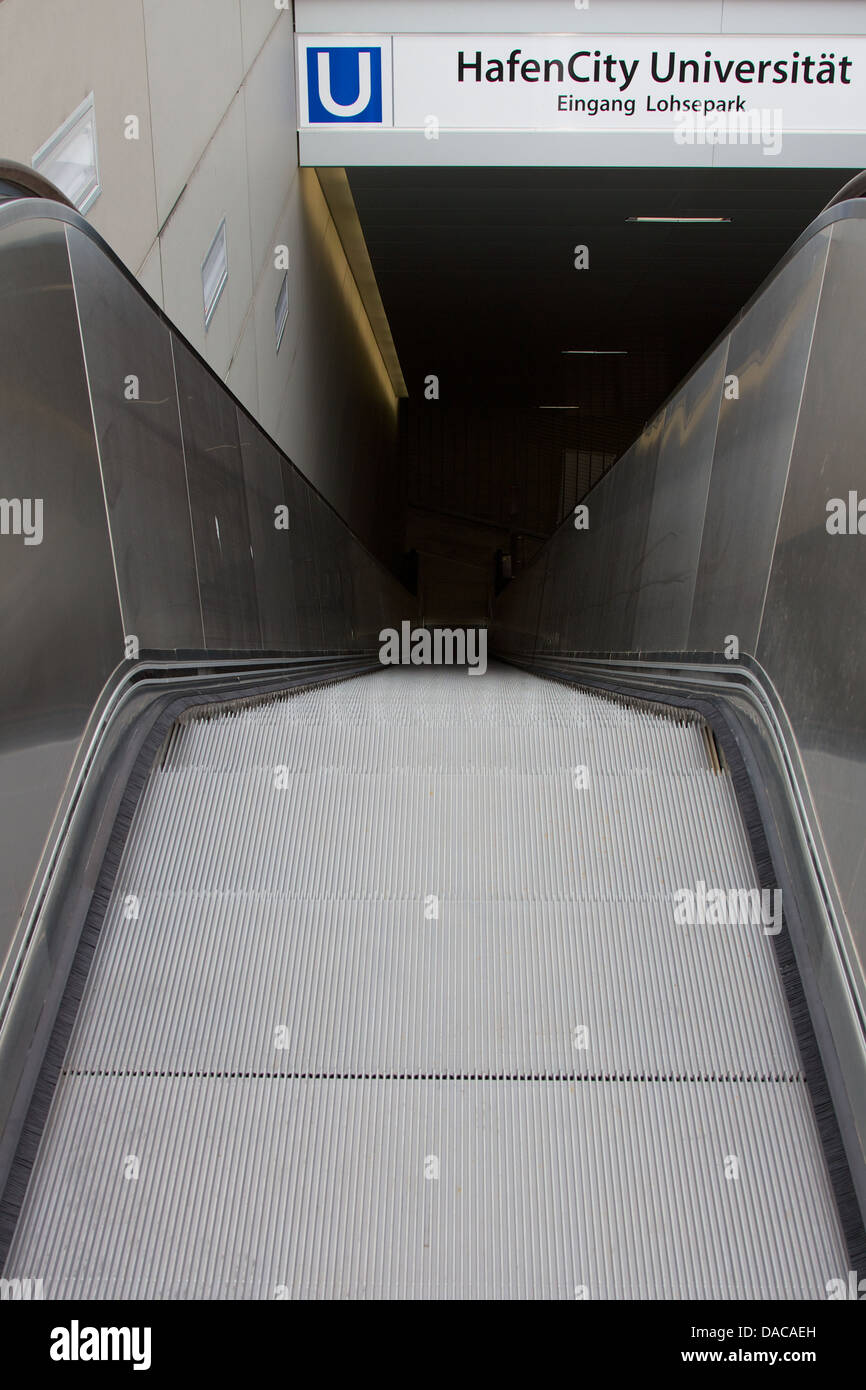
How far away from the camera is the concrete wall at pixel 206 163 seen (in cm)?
355

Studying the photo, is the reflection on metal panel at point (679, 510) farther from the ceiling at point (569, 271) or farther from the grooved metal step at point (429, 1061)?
the ceiling at point (569, 271)

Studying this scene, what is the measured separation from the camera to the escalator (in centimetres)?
158

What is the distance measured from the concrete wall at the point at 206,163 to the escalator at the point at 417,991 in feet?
4.33

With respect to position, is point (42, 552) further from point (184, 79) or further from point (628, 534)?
point (184, 79)

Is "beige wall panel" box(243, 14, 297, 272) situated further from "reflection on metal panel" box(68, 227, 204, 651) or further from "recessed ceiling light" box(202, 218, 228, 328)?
"reflection on metal panel" box(68, 227, 204, 651)

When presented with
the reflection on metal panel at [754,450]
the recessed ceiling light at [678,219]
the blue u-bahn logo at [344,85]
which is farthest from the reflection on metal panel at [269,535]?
the recessed ceiling light at [678,219]

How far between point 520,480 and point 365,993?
22.1 m

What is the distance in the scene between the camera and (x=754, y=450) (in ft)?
10.3

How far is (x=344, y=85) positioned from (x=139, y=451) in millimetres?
7300

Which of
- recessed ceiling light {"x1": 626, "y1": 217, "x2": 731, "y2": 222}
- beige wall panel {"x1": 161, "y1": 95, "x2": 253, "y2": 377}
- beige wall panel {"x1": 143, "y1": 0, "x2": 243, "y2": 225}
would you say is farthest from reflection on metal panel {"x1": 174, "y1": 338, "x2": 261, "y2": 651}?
recessed ceiling light {"x1": 626, "y1": 217, "x2": 731, "y2": 222}

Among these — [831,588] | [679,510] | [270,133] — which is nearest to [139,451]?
[831,588]

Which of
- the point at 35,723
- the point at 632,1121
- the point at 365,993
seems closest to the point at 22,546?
the point at 35,723

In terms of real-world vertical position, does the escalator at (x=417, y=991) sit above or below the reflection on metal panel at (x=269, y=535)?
below

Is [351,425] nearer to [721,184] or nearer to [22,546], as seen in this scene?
[721,184]
